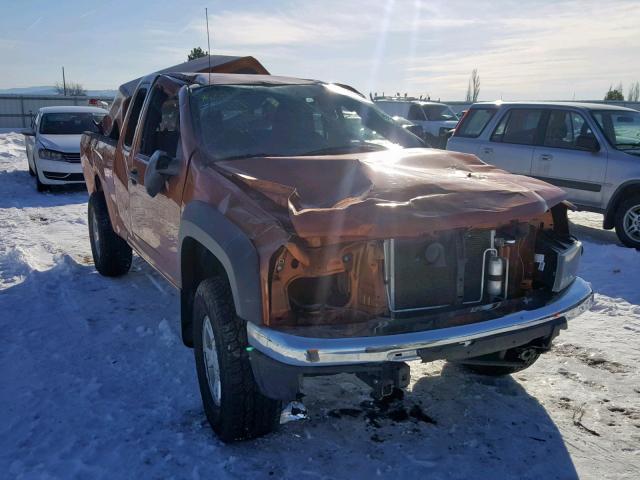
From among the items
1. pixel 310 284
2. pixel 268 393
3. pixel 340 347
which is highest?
pixel 310 284

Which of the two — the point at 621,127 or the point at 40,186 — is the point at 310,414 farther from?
the point at 40,186

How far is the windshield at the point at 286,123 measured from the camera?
3795mm

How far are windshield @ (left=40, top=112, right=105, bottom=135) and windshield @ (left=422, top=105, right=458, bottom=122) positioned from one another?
11577 millimetres

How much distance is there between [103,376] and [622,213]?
688 centimetres

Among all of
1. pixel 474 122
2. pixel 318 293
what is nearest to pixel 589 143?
pixel 474 122

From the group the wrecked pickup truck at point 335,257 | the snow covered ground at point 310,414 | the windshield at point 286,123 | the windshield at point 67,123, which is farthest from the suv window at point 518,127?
the windshield at point 67,123

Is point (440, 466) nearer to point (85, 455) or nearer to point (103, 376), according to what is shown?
point (85, 455)

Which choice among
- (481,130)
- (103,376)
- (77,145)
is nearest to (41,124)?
(77,145)

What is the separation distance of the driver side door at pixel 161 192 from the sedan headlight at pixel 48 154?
25.3 feet

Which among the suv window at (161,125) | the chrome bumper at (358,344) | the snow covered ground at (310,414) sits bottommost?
the snow covered ground at (310,414)

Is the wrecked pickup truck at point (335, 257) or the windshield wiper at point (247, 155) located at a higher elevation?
the windshield wiper at point (247, 155)

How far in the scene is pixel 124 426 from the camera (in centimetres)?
333

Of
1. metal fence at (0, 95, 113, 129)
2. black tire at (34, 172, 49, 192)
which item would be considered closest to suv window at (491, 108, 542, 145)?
black tire at (34, 172, 49, 192)

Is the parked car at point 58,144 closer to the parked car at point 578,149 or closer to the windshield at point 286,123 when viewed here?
the parked car at point 578,149
